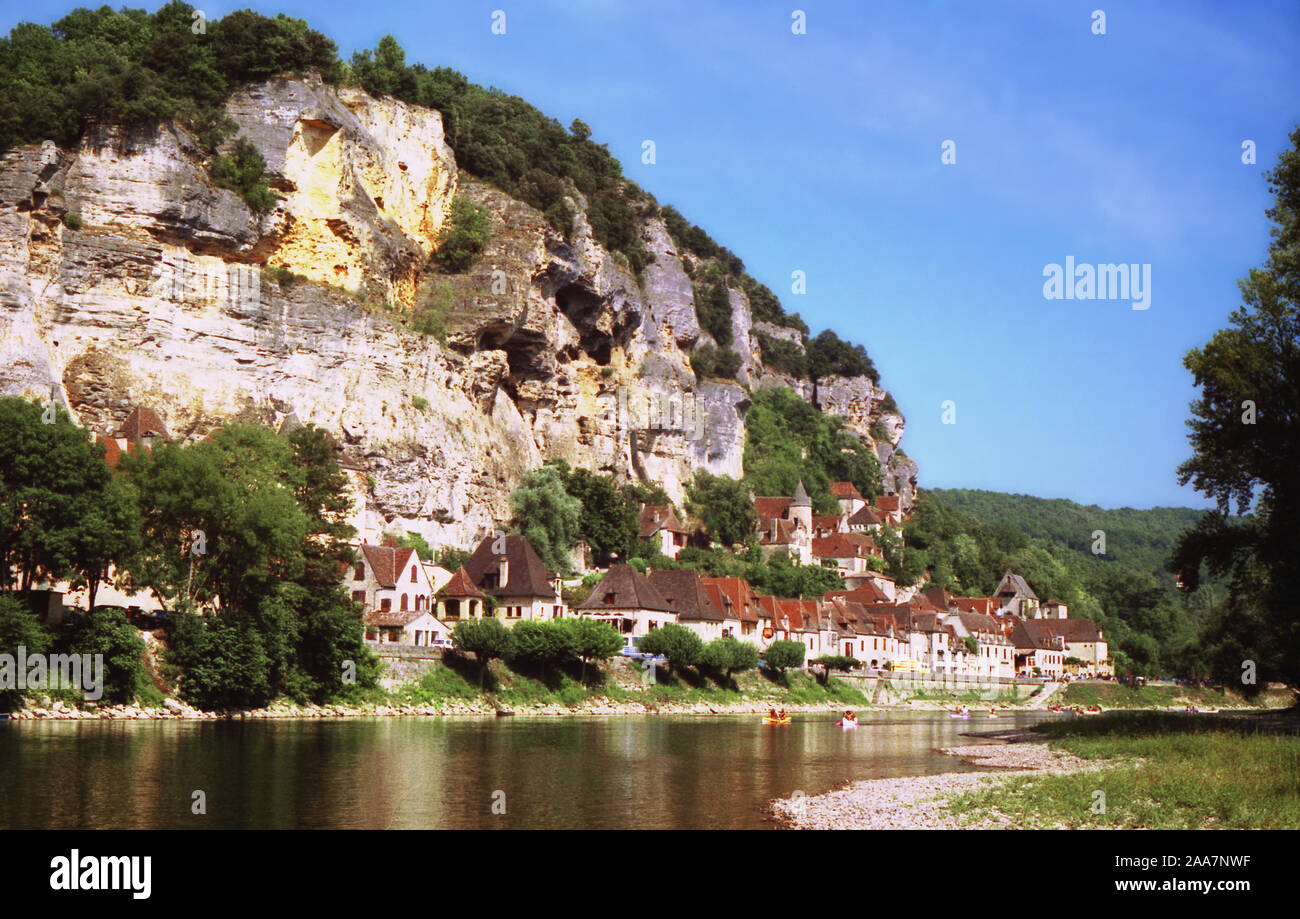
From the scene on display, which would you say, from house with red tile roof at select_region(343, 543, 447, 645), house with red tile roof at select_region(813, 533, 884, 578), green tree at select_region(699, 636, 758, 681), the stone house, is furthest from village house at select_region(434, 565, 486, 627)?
house with red tile roof at select_region(813, 533, 884, 578)

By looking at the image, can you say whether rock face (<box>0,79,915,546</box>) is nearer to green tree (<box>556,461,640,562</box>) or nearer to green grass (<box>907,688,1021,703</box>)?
green tree (<box>556,461,640,562</box>)

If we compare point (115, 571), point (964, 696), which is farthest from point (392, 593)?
point (964, 696)

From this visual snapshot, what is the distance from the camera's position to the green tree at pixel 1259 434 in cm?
3869

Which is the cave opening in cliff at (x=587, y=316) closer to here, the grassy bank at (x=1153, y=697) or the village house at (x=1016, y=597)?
the grassy bank at (x=1153, y=697)

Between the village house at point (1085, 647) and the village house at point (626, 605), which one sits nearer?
the village house at point (626, 605)

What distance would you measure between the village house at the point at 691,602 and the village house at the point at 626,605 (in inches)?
101

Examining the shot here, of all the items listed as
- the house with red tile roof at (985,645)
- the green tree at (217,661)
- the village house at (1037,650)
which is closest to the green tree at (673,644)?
the green tree at (217,661)

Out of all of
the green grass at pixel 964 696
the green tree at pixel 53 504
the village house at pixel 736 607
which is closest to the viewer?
the green tree at pixel 53 504

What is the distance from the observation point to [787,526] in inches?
5468

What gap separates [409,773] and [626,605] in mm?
52873

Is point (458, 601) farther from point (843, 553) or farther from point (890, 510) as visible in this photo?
point (890, 510)

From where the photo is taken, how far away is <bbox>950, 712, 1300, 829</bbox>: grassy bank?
23.2 meters

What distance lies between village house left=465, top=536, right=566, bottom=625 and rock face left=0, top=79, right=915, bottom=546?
660 cm

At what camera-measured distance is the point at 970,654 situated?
13212cm
